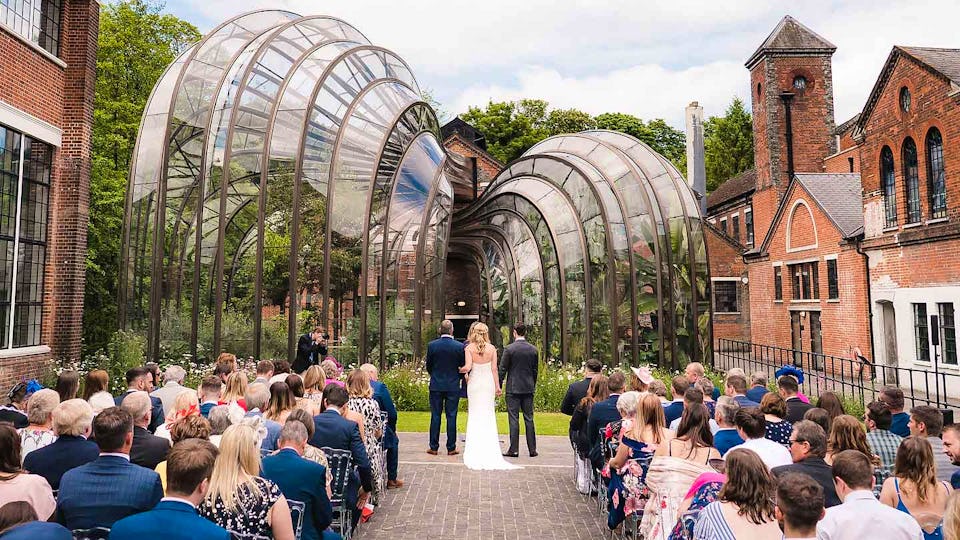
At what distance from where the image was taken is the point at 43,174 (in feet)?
42.9

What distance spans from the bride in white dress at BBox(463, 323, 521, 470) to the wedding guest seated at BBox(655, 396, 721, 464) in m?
4.19

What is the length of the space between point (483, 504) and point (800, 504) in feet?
14.7

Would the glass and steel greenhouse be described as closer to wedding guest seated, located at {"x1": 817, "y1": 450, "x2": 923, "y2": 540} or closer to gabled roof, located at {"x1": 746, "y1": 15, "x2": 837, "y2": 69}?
wedding guest seated, located at {"x1": 817, "y1": 450, "x2": 923, "y2": 540}

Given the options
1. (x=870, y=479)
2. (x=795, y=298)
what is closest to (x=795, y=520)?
(x=870, y=479)

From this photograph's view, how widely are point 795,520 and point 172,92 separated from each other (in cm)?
1404

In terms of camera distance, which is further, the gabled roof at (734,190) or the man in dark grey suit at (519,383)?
the gabled roof at (734,190)

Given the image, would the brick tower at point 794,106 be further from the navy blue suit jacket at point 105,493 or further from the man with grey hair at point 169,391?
the navy blue suit jacket at point 105,493

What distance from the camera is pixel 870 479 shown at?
3.30 m

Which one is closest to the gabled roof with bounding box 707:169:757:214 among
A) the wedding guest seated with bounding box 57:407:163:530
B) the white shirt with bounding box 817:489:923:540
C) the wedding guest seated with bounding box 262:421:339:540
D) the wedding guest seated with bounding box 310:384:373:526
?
the wedding guest seated with bounding box 310:384:373:526

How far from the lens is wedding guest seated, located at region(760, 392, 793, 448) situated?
5480mm

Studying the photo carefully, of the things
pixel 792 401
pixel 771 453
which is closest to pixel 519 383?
pixel 792 401

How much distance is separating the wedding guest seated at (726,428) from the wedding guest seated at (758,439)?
1.02 feet

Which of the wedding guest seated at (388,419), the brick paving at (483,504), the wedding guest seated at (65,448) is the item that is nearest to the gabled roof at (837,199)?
the brick paving at (483,504)

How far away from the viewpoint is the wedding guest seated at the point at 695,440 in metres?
4.51
